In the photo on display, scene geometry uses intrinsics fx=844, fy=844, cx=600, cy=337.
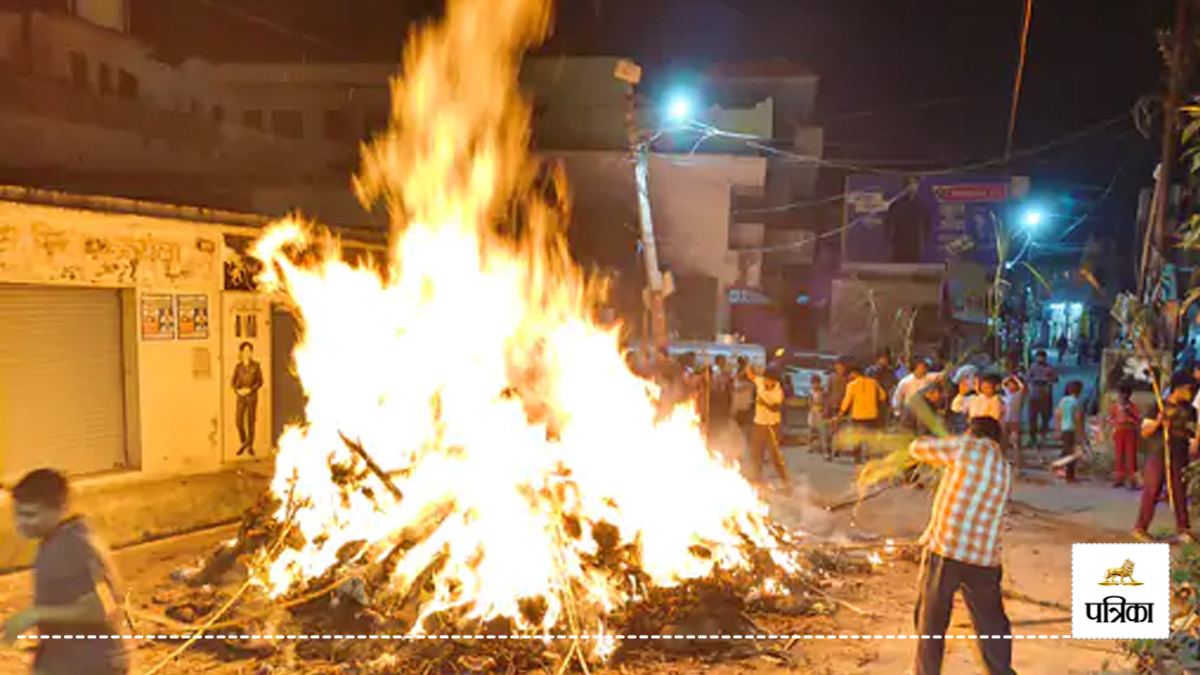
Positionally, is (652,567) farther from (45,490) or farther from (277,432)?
(277,432)

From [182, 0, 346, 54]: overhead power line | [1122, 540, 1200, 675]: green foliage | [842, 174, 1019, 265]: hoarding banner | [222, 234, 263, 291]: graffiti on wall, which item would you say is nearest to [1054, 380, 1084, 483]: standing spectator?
[1122, 540, 1200, 675]: green foliage

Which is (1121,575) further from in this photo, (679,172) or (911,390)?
(679,172)

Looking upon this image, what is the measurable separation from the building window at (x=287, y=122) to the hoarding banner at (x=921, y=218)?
20.0m

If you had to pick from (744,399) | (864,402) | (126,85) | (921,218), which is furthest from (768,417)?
(921,218)

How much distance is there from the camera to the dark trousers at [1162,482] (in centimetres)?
999

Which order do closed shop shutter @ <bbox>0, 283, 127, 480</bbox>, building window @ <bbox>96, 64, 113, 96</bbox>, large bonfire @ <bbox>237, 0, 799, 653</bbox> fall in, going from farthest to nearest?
building window @ <bbox>96, 64, 113, 96</bbox>, closed shop shutter @ <bbox>0, 283, 127, 480</bbox>, large bonfire @ <bbox>237, 0, 799, 653</bbox>

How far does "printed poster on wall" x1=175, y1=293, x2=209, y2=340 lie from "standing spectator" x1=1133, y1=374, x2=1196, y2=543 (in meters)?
11.6

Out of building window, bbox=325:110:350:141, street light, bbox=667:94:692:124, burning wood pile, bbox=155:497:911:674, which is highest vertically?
street light, bbox=667:94:692:124

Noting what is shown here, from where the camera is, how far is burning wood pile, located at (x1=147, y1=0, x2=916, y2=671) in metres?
7.04

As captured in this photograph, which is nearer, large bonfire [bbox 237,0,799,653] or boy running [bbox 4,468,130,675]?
boy running [bbox 4,468,130,675]

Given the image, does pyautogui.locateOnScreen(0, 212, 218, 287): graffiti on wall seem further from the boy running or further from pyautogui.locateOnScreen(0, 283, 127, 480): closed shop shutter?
the boy running

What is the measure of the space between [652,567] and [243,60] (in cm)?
1964

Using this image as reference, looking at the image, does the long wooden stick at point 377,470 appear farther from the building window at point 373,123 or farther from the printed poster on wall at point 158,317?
the building window at point 373,123

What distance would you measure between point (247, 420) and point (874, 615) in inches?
331
